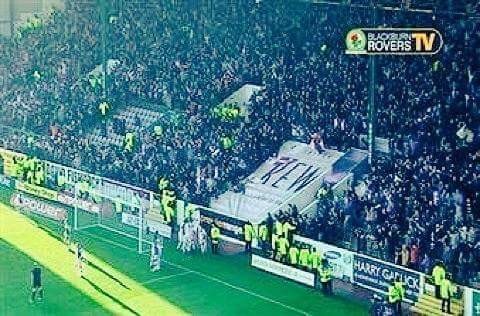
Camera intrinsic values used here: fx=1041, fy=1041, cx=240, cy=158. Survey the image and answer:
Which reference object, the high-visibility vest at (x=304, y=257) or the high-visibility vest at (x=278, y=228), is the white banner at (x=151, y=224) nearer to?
the high-visibility vest at (x=278, y=228)

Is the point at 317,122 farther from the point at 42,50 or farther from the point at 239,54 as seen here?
the point at 42,50

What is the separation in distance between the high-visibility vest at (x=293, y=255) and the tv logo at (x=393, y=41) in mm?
2526

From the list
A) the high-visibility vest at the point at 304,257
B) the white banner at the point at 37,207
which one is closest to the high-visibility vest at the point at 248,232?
the high-visibility vest at the point at 304,257

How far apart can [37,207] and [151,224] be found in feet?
7.42

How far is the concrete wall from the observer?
656 inches

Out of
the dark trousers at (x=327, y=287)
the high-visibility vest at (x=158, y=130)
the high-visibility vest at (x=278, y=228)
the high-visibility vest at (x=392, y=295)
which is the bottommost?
the dark trousers at (x=327, y=287)

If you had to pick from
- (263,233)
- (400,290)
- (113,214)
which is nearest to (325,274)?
(400,290)

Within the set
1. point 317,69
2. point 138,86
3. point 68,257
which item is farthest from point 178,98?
point 68,257

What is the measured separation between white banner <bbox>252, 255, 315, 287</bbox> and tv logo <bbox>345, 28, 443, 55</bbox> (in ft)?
9.06

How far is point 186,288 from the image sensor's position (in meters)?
12.4

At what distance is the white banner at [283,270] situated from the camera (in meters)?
12.0

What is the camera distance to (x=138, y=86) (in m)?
17.2

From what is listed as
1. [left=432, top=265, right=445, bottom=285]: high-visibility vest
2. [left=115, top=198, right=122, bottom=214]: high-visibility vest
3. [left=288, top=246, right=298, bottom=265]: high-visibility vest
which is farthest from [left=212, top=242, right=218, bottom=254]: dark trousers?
[left=432, top=265, right=445, bottom=285]: high-visibility vest

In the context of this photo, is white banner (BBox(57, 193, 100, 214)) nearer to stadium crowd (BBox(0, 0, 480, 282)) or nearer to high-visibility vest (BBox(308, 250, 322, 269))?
stadium crowd (BBox(0, 0, 480, 282))
